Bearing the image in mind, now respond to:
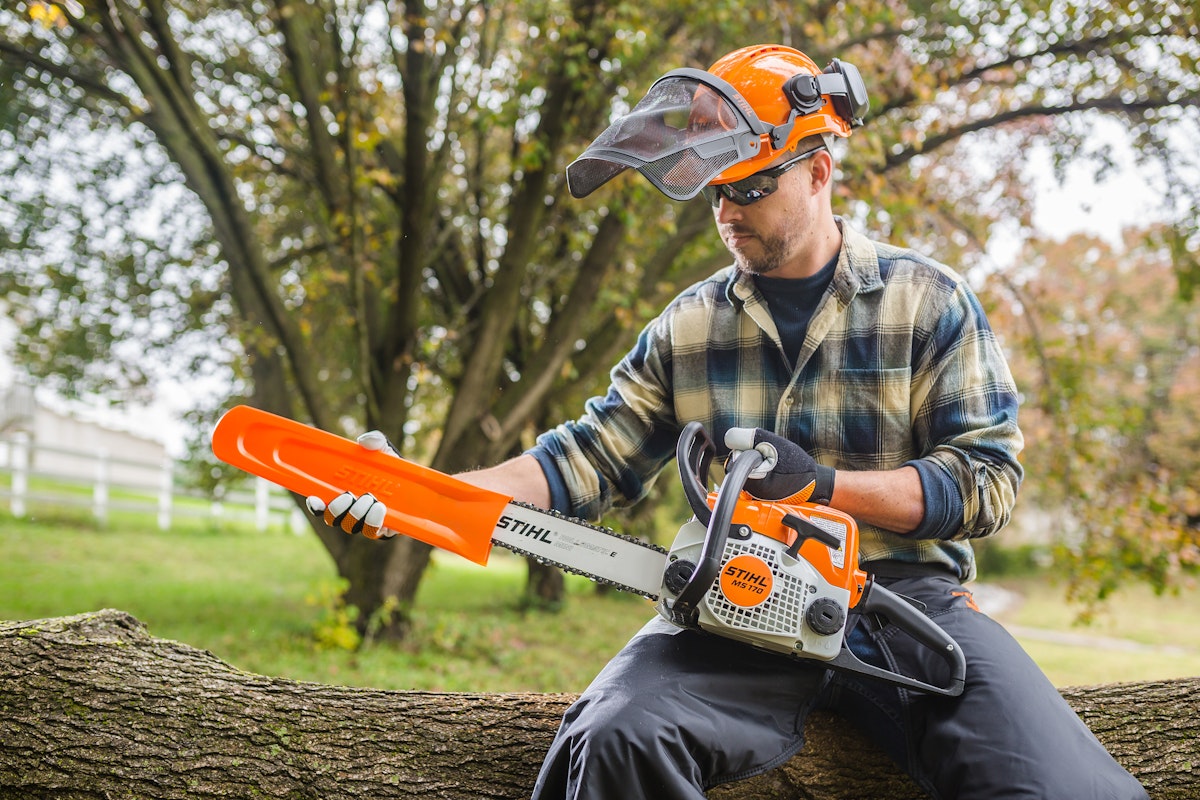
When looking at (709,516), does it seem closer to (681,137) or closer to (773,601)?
(773,601)

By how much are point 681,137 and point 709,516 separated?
32.3 inches

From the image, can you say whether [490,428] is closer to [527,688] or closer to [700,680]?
[527,688]

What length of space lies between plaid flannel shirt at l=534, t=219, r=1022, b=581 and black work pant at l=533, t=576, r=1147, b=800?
28cm

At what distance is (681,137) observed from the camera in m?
1.86

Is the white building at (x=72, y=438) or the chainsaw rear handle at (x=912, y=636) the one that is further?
the white building at (x=72, y=438)

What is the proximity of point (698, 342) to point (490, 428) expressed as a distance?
3820 millimetres

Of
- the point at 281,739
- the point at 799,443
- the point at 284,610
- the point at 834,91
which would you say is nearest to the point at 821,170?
the point at 834,91

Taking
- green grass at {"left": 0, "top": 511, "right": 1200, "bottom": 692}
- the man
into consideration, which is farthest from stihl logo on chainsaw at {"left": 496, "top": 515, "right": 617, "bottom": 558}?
green grass at {"left": 0, "top": 511, "right": 1200, "bottom": 692}

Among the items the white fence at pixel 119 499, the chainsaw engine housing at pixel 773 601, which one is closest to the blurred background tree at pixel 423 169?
the white fence at pixel 119 499

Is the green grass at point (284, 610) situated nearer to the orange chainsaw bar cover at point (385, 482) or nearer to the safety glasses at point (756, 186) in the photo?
the orange chainsaw bar cover at point (385, 482)

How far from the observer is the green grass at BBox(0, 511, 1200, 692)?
596cm

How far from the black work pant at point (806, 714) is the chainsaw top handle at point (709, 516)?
15 centimetres

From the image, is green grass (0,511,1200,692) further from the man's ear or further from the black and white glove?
the man's ear

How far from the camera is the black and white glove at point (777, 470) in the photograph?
168 cm
